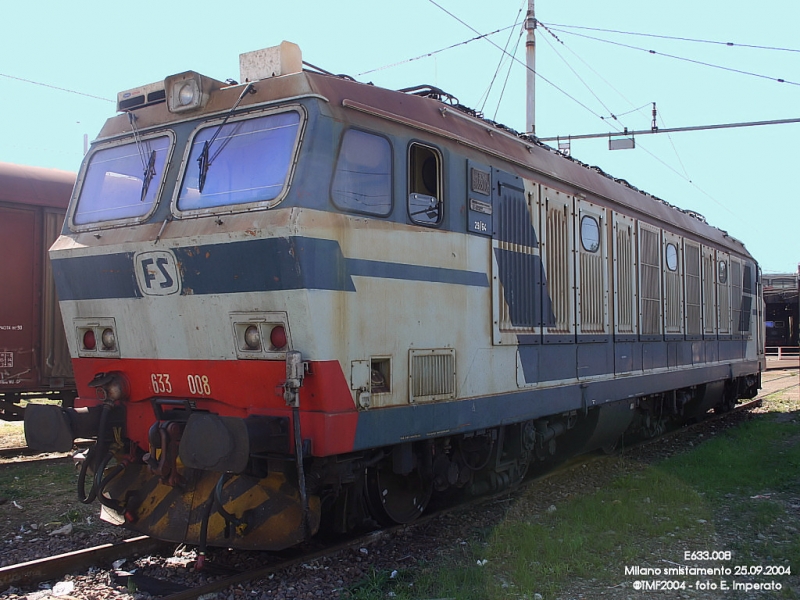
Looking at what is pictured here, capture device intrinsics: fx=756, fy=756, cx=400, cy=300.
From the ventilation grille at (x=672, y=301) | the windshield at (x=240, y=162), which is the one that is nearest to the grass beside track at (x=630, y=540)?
the ventilation grille at (x=672, y=301)

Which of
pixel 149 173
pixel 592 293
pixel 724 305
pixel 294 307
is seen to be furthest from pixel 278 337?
pixel 724 305

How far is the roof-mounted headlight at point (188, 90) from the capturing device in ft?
18.6

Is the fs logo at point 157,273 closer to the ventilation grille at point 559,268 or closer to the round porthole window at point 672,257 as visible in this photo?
the ventilation grille at point 559,268

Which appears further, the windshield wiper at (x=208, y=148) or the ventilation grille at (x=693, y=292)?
the ventilation grille at (x=693, y=292)

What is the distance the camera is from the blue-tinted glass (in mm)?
5184

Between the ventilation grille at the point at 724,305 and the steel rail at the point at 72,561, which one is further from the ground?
the ventilation grille at the point at 724,305

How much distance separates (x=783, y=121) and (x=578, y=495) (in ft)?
37.8

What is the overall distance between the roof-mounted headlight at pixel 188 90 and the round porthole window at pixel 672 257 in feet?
24.1

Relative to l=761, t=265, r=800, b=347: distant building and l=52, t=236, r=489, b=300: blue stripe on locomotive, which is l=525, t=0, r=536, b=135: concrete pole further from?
l=761, t=265, r=800, b=347: distant building

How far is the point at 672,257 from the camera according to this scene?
36.1ft

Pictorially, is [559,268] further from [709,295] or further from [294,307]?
[709,295]

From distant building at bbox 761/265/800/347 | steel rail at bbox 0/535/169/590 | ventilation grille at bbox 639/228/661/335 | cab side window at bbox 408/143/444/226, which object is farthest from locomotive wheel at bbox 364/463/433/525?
distant building at bbox 761/265/800/347

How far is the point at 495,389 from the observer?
6430 millimetres

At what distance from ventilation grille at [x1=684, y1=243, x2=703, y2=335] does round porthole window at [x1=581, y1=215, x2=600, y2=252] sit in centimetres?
352
